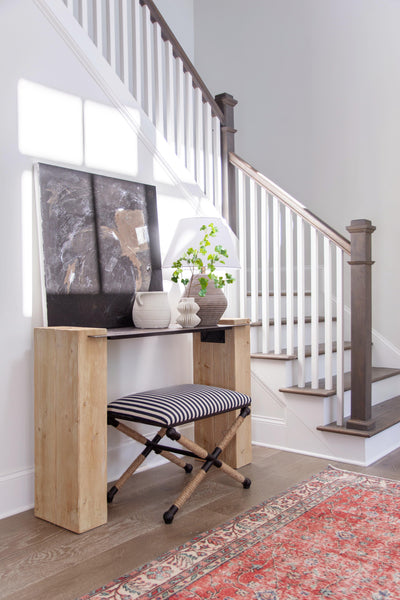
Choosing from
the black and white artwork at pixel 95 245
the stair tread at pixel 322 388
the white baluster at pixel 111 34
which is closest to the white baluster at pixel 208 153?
the black and white artwork at pixel 95 245

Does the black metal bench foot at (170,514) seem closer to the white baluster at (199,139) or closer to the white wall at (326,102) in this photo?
the white baluster at (199,139)

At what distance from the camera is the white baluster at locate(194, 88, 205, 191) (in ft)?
11.4

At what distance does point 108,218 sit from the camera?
2768mm

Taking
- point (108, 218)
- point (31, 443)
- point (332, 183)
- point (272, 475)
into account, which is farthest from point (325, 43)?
point (31, 443)

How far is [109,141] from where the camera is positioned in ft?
9.31

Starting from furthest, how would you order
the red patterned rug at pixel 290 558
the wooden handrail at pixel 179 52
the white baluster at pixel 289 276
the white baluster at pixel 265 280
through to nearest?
the white baluster at pixel 265 280
the white baluster at pixel 289 276
the wooden handrail at pixel 179 52
the red patterned rug at pixel 290 558

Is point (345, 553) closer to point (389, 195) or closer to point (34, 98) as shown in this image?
point (34, 98)

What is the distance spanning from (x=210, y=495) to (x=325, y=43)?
143 inches

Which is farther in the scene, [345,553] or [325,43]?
[325,43]

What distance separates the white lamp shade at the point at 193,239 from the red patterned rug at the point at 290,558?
51.0 inches

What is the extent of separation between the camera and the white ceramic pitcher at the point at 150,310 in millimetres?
2650

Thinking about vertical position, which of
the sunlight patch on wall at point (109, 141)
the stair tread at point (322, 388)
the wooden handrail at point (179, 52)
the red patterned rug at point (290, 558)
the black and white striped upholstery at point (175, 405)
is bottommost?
the red patterned rug at point (290, 558)

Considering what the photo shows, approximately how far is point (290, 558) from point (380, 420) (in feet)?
4.91

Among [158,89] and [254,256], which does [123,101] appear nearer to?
[158,89]
